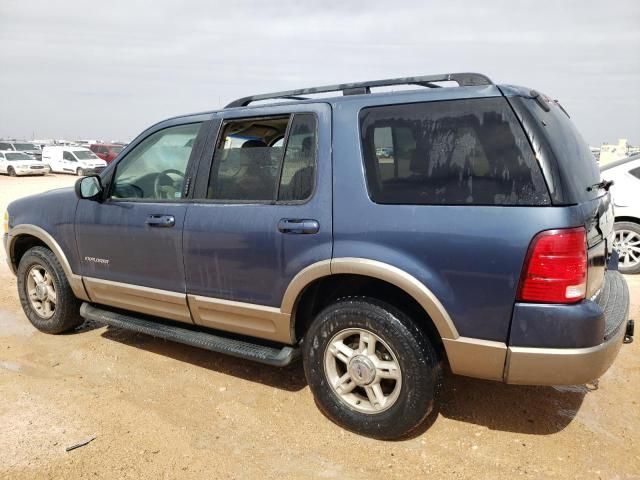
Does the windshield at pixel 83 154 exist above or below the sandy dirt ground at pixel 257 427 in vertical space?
above

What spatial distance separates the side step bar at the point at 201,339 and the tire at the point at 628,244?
5.13m

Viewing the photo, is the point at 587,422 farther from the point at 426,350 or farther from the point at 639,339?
the point at 639,339

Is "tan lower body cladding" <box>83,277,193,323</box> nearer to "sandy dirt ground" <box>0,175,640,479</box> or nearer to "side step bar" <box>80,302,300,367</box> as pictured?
"side step bar" <box>80,302,300,367</box>

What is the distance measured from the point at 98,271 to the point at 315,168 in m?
Answer: 2.08

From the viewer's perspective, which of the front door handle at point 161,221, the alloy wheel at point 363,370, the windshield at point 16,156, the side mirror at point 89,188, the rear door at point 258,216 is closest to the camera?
the alloy wheel at point 363,370

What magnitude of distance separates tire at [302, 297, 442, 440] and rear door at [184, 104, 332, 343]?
0.99ft

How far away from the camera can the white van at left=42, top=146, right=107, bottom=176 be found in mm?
28719

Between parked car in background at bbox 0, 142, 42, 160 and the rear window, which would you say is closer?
the rear window

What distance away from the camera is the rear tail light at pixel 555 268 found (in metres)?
2.31

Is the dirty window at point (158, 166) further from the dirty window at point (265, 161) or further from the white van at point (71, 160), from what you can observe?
the white van at point (71, 160)

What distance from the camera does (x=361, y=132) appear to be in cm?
290

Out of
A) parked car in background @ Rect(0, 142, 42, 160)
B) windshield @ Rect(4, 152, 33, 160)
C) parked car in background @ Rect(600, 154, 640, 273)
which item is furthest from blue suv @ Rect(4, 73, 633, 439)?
parked car in background @ Rect(0, 142, 42, 160)

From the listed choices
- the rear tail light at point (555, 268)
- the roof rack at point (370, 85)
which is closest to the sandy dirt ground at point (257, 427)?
the rear tail light at point (555, 268)

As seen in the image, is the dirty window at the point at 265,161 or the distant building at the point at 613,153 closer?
the dirty window at the point at 265,161
